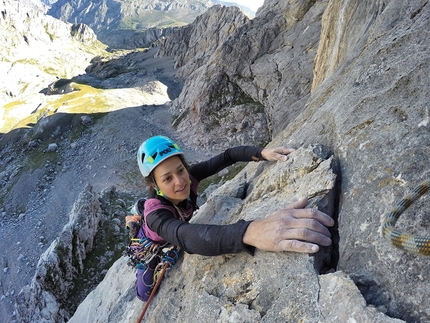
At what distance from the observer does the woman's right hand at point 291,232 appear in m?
3.76

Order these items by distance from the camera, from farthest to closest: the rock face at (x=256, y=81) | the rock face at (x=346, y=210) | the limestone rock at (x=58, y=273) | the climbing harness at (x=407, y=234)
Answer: the rock face at (x=256, y=81)
the limestone rock at (x=58, y=273)
the rock face at (x=346, y=210)
the climbing harness at (x=407, y=234)

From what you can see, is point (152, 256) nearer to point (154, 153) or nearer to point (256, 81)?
point (154, 153)

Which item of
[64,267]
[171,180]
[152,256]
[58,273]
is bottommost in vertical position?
[58,273]

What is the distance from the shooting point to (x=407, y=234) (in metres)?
2.99

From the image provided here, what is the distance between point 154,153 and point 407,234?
4567 millimetres

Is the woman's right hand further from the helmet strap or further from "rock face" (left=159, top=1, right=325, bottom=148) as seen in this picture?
"rock face" (left=159, top=1, right=325, bottom=148)

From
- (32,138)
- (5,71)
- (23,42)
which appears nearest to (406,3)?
(32,138)

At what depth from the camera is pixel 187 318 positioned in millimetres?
5426

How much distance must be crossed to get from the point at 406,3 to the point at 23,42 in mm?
242588

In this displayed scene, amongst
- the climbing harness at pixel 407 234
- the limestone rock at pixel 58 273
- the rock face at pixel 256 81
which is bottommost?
the limestone rock at pixel 58 273

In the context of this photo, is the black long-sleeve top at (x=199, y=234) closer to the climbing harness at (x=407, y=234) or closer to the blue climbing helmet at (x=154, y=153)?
the blue climbing helmet at (x=154, y=153)

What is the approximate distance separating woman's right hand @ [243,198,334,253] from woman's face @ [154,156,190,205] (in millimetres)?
2217

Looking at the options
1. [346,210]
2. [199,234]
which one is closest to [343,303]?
[346,210]

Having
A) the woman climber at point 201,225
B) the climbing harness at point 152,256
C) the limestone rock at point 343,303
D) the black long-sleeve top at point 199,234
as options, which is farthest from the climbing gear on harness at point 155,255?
the limestone rock at point 343,303
